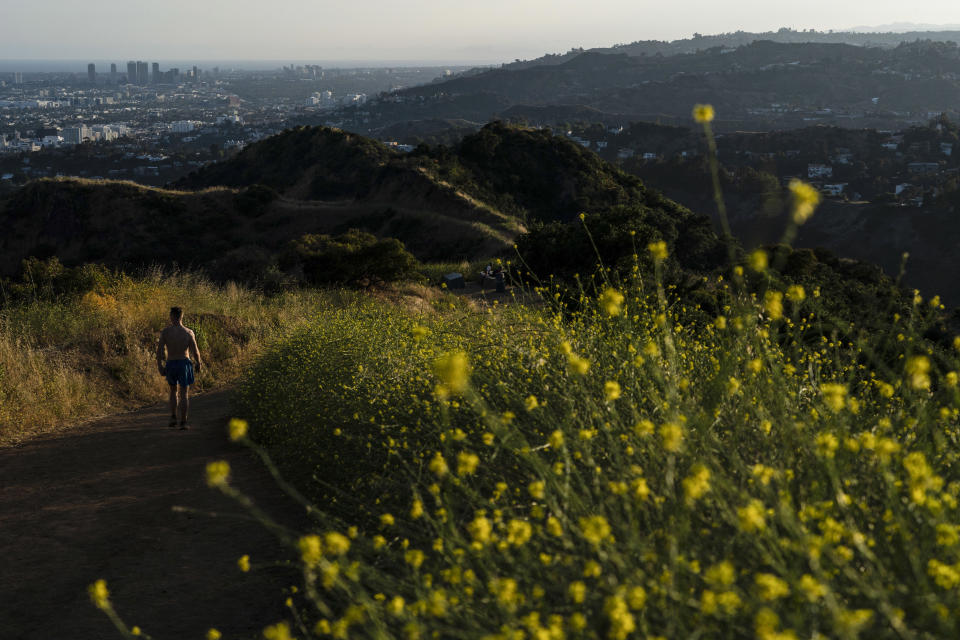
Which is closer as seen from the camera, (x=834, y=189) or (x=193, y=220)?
(x=193, y=220)

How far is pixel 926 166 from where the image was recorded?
59531 millimetres

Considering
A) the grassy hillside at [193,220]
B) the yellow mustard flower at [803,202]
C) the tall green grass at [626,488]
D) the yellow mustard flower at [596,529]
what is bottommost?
the grassy hillside at [193,220]

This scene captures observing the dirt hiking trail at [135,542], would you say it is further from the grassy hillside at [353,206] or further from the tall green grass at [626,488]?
the grassy hillside at [353,206]

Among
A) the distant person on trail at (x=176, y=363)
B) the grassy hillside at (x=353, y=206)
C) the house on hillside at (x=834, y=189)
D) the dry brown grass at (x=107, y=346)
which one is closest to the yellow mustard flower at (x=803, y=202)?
the distant person on trail at (x=176, y=363)

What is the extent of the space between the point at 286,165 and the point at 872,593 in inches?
2075

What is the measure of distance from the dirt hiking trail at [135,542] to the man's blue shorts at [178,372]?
865mm

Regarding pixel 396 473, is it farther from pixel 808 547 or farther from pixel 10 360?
pixel 10 360

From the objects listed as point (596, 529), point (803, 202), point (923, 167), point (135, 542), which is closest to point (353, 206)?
point (135, 542)

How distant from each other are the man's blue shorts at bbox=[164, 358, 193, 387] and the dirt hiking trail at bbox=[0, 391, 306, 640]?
87 centimetres

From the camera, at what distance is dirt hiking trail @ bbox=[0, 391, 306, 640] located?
355cm

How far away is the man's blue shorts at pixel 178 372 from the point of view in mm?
7309

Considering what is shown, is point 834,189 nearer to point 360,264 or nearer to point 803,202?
point 360,264

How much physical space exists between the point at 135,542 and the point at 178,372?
3.21m

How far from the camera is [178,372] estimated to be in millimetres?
7312
